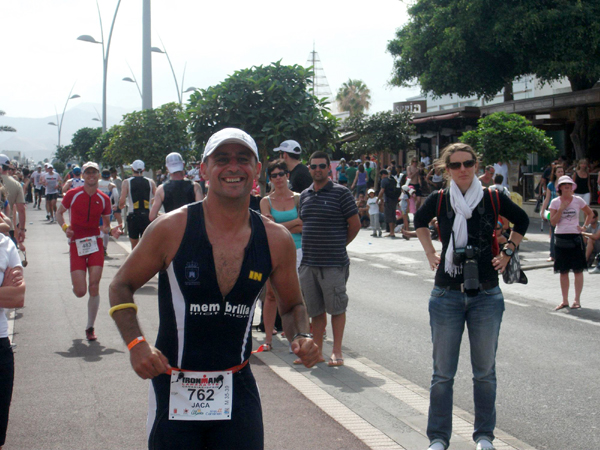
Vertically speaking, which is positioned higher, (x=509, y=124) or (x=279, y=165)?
(x=509, y=124)

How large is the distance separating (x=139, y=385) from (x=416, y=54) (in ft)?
82.9

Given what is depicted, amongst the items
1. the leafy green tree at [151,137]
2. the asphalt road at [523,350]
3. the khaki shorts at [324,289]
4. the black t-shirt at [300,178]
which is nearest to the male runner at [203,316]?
the asphalt road at [523,350]

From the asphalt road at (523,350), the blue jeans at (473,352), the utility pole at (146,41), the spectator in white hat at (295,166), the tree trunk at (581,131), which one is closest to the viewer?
the blue jeans at (473,352)

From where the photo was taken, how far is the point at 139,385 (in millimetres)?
5973

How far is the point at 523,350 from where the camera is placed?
773 cm

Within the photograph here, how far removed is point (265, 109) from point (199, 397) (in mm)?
8601

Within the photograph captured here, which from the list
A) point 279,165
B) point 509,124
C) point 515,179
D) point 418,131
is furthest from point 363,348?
point 418,131

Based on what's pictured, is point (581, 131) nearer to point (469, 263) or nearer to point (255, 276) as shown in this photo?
point (469, 263)

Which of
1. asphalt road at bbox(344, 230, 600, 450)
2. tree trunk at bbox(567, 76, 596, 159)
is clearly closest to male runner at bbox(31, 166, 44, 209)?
tree trunk at bbox(567, 76, 596, 159)

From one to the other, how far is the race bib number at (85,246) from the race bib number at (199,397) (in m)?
5.59

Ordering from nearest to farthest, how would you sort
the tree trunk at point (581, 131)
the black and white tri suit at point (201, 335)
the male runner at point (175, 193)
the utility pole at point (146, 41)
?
the black and white tri suit at point (201, 335) → the male runner at point (175, 193) → the utility pole at point (146, 41) → the tree trunk at point (581, 131)

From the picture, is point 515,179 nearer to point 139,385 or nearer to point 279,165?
point 279,165

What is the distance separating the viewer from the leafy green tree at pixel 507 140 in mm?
18609

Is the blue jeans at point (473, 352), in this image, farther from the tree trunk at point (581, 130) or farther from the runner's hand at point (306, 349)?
the tree trunk at point (581, 130)
